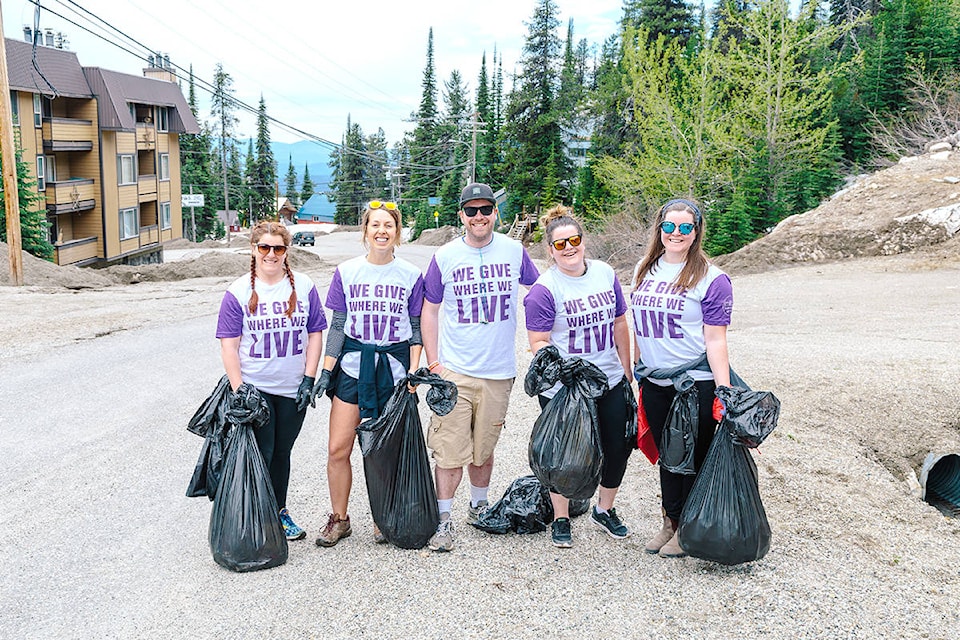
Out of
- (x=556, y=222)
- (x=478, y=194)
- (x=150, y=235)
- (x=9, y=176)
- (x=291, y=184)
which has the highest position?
(x=291, y=184)

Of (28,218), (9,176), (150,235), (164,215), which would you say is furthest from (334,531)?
(164,215)

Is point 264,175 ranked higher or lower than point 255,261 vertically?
higher

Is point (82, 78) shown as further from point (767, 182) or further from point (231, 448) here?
point (231, 448)

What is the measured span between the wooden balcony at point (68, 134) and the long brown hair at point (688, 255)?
110 feet

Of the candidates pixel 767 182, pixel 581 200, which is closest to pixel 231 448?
pixel 767 182

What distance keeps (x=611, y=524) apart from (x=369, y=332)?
1815 mm

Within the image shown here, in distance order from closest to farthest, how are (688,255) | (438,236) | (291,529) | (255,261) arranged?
1. (688,255)
2. (255,261)
3. (291,529)
4. (438,236)

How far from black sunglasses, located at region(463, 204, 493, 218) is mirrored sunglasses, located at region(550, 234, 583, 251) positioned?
1.41 ft

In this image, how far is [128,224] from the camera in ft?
126

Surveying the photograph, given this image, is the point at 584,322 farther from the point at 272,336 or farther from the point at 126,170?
the point at 126,170

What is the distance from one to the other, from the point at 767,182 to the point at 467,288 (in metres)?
24.1

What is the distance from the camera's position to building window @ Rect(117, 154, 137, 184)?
121 feet

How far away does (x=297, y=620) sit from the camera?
3.74 metres

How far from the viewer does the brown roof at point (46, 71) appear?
28703 millimetres
